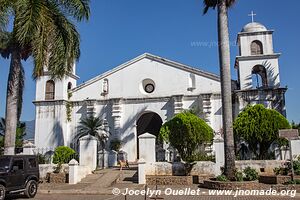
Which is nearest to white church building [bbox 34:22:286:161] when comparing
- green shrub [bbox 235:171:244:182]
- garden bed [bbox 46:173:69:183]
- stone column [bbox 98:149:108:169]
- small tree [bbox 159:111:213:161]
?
stone column [bbox 98:149:108:169]

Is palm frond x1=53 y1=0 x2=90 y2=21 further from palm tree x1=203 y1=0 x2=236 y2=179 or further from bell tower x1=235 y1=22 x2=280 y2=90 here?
bell tower x1=235 y1=22 x2=280 y2=90

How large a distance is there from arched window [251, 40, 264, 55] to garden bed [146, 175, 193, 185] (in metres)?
13.3

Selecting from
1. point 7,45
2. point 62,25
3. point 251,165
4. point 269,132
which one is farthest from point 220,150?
point 7,45

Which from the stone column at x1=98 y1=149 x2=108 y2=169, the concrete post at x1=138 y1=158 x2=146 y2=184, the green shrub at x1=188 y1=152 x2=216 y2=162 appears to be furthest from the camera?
the stone column at x1=98 y1=149 x2=108 y2=169

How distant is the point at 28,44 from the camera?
1409 cm

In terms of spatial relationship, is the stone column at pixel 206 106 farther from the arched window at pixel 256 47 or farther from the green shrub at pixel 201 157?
the green shrub at pixel 201 157

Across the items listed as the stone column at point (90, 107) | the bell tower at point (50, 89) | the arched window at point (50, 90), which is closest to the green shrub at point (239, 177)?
the stone column at point (90, 107)

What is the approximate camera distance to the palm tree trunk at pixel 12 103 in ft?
46.2

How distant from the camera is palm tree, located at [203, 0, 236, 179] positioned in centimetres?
1447

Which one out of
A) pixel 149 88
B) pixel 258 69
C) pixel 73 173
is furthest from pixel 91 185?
pixel 258 69

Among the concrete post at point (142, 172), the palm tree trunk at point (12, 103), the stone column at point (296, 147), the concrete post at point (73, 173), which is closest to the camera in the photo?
the palm tree trunk at point (12, 103)

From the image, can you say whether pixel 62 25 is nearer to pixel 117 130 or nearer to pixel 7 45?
pixel 7 45

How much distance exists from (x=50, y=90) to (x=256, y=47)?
1708 centimetres

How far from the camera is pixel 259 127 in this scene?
748 inches
